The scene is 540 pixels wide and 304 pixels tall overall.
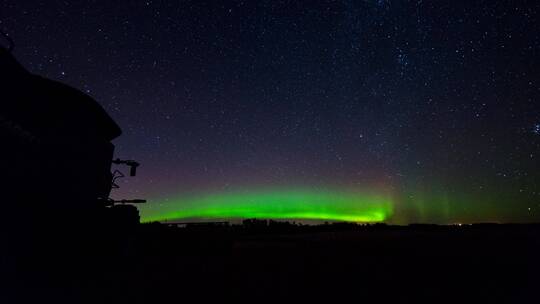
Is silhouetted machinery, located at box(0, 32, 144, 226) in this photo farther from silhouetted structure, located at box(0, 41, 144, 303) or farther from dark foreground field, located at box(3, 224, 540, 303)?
dark foreground field, located at box(3, 224, 540, 303)

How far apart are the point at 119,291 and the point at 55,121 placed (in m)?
6.76

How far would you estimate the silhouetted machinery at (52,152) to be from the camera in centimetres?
828

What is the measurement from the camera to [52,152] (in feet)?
34.9

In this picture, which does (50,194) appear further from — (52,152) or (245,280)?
(245,280)

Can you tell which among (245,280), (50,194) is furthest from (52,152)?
(245,280)

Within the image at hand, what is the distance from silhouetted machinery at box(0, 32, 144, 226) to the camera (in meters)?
8.28

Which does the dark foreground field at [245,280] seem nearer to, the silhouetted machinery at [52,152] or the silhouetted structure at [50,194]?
the silhouetted structure at [50,194]

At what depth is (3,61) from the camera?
7.68m

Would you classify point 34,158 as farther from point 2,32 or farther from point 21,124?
point 2,32

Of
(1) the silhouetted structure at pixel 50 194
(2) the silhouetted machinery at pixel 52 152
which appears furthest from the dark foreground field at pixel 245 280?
(2) the silhouetted machinery at pixel 52 152

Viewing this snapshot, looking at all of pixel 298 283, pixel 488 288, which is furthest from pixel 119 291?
pixel 488 288

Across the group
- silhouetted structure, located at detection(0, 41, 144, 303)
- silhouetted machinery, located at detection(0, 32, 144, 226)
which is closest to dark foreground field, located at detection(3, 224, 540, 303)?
silhouetted structure, located at detection(0, 41, 144, 303)

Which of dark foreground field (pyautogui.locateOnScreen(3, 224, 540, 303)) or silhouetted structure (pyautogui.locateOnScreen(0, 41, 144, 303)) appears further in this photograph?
silhouetted structure (pyautogui.locateOnScreen(0, 41, 144, 303))

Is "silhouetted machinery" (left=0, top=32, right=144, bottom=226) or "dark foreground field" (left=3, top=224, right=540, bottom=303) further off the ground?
"silhouetted machinery" (left=0, top=32, right=144, bottom=226)
